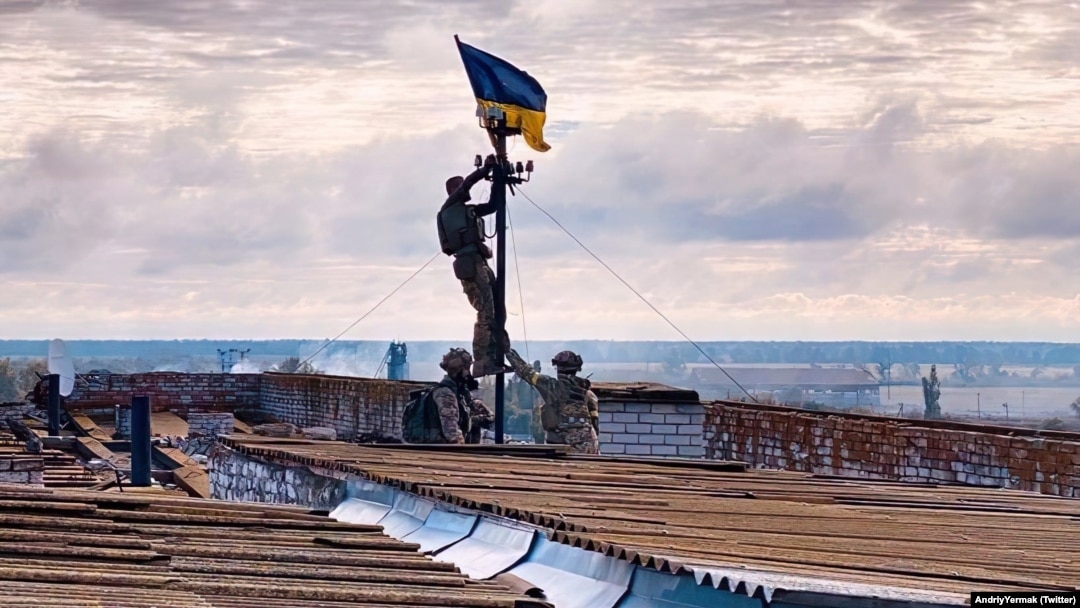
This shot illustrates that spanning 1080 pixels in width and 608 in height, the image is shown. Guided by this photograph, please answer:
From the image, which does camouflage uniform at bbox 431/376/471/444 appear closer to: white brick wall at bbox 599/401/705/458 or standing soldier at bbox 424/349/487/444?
standing soldier at bbox 424/349/487/444

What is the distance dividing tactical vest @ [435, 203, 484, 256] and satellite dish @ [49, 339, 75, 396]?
46.5ft

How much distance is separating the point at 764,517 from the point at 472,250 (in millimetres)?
8515

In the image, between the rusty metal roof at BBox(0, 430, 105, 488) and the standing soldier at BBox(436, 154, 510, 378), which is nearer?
the rusty metal roof at BBox(0, 430, 105, 488)

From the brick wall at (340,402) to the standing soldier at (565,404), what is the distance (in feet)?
24.8

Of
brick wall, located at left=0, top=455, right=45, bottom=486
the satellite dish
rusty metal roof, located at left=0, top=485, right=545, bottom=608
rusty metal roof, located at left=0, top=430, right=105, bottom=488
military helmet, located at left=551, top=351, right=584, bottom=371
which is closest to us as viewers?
rusty metal roof, located at left=0, top=485, right=545, bottom=608

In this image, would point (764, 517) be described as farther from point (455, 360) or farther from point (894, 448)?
point (894, 448)

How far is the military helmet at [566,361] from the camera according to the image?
51.6 feet

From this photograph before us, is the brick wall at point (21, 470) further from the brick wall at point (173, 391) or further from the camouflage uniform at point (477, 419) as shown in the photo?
the brick wall at point (173, 391)

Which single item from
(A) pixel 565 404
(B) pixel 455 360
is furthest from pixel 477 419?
(A) pixel 565 404

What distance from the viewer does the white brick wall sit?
16344mm

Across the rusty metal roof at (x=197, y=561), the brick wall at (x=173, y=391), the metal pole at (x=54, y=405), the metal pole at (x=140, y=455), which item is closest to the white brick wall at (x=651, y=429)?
the metal pole at (x=140, y=455)

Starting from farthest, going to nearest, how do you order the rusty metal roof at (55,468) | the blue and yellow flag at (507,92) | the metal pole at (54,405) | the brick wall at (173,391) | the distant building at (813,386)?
the distant building at (813,386) < the brick wall at (173,391) < the metal pole at (54,405) < the blue and yellow flag at (507,92) < the rusty metal roof at (55,468)

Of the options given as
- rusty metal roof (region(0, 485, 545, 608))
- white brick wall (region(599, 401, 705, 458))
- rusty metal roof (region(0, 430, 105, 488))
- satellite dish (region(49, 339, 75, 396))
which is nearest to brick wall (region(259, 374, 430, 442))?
satellite dish (region(49, 339, 75, 396))

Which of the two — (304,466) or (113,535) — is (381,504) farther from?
(113,535)
